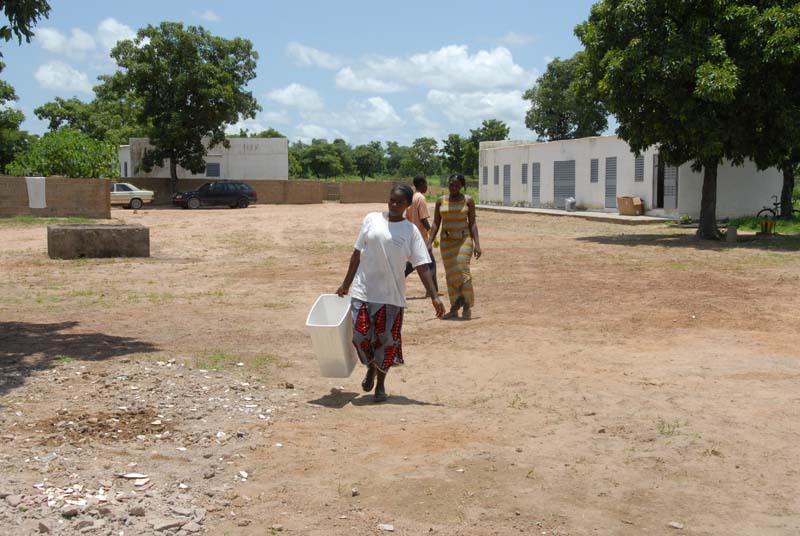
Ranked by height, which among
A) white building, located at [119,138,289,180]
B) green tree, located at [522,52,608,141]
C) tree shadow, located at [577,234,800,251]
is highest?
green tree, located at [522,52,608,141]

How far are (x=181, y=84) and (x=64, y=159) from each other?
9208 millimetres

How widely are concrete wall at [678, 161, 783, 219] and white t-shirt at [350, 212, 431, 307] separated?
26.1 meters

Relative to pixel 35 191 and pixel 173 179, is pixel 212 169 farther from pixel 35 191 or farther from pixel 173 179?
pixel 35 191

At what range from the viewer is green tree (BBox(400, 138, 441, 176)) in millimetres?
98250

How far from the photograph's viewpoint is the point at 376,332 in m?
6.34

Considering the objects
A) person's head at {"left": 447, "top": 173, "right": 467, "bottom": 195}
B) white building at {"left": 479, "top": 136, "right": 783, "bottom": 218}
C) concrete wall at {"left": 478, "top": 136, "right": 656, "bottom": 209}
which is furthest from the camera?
concrete wall at {"left": 478, "top": 136, "right": 656, "bottom": 209}

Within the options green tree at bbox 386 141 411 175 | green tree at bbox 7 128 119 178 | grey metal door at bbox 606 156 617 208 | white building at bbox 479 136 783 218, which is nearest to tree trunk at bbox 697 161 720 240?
white building at bbox 479 136 783 218

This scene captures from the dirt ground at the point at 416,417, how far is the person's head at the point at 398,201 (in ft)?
4.59

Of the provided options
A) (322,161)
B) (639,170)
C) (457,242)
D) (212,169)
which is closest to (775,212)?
(639,170)

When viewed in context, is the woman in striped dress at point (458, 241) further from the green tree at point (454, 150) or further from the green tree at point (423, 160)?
the green tree at point (423, 160)

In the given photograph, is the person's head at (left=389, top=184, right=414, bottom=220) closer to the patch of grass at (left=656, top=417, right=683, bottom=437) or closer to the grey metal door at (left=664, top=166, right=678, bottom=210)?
the patch of grass at (left=656, top=417, right=683, bottom=437)

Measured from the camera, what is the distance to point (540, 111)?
67125 millimetres

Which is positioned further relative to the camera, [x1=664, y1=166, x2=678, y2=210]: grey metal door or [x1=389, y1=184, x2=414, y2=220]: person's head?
[x1=664, y1=166, x2=678, y2=210]: grey metal door

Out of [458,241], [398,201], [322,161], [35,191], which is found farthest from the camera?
[322,161]
